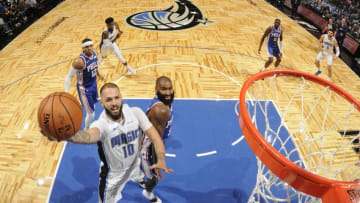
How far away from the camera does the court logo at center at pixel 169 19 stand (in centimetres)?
976

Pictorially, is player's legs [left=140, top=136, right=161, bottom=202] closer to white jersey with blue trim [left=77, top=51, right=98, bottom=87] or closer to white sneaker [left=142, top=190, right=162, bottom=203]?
white sneaker [left=142, top=190, right=162, bottom=203]

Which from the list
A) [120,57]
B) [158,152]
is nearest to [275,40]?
[120,57]

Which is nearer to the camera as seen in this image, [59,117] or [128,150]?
[59,117]

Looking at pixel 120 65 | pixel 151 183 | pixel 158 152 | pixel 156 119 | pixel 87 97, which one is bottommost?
pixel 151 183

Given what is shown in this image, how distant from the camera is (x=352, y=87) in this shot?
22.3 feet

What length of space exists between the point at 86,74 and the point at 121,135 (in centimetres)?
191

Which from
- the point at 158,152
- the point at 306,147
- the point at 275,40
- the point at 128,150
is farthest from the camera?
the point at 275,40

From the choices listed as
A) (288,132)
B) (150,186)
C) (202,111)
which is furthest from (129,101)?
(288,132)

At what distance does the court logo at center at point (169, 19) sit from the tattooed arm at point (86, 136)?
25.7 feet

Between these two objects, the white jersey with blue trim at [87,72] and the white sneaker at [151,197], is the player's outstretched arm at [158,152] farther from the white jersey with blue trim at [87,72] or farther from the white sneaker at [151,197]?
the white jersey with blue trim at [87,72]

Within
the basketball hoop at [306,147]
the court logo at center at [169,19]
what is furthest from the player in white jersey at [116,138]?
the court logo at center at [169,19]

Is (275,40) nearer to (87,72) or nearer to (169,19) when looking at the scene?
(87,72)

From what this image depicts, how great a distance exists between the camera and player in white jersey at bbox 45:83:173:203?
2324 millimetres

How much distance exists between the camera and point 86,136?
7.18 ft
